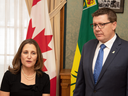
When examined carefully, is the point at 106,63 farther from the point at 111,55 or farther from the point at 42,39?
the point at 42,39

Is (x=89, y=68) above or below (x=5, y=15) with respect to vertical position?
below

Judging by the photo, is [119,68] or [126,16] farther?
[126,16]

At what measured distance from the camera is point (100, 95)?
1.50 m

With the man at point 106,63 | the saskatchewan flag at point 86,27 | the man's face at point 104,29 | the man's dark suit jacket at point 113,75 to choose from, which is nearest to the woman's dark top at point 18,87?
the man at point 106,63

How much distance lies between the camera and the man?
1.42 metres

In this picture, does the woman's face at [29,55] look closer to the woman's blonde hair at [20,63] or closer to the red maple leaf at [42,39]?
the woman's blonde hair at [20,63]

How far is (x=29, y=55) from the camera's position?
1.67 meters

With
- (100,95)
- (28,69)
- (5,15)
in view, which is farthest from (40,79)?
(5,15)

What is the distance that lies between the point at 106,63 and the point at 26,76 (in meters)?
0.93

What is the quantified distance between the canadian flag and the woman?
941 mm

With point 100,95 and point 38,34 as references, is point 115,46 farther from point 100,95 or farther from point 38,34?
point 38,34

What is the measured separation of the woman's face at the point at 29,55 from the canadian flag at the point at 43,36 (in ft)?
3.39

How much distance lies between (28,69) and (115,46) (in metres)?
1.04

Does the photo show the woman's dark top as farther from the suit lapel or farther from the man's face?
the man's face
